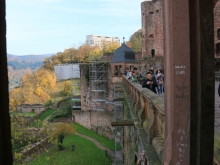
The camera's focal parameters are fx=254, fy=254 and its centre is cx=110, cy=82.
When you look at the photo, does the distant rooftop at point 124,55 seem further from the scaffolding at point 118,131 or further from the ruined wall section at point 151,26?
the ruined wall section at point 151,26

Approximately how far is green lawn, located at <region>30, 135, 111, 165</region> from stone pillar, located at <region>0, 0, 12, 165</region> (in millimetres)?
17329

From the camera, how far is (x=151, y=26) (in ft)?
114

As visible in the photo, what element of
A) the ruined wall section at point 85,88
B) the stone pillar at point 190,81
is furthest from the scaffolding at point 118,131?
the stone pillar at point 190,81

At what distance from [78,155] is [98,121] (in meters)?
8.18

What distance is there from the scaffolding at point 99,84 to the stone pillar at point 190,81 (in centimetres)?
2758

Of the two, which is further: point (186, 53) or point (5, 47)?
point (186, 53)

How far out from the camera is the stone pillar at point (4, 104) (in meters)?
1.20

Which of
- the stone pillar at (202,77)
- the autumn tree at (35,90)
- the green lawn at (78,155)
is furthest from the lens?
the autumn tree at (35,90)

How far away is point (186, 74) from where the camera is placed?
6.62 ft

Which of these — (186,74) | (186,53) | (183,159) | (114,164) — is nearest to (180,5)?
(186,53)

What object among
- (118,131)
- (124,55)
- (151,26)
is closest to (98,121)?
(118,131)

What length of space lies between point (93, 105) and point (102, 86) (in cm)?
254

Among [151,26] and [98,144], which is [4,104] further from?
[151,26]

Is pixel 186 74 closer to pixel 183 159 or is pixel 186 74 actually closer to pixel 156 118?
pixel 183 159
